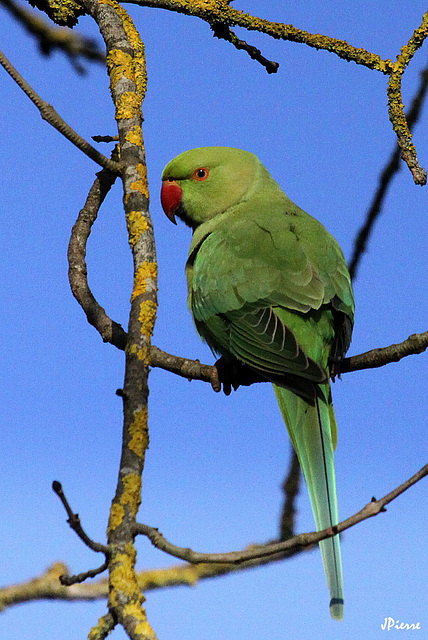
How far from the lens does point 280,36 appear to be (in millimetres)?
3430

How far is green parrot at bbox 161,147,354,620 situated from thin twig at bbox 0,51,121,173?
1099 mm

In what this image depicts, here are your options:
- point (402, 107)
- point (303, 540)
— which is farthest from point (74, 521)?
point (402, 107)

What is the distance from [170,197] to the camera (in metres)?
4.57

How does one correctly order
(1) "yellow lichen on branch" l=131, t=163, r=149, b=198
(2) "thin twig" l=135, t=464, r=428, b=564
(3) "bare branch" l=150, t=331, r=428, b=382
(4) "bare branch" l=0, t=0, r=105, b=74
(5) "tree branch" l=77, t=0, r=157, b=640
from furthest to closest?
(4) "bare branch" l=0, t=0, r=105, b=74, (3) "bare branch" l=150, t=331, r=428, b=382, (1) "yellow lichen on branch" l=131, t=163, r=149, b=198, (5) "tree branch" l=77, t=0, r=157, b=640, (2) "thin twig" l=135, t=464, r=428, b=564

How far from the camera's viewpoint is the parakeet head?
14.5ft

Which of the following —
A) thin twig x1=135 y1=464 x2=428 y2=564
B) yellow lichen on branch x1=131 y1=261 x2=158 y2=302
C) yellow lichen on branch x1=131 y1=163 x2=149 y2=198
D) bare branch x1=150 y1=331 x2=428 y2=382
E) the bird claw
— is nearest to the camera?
thin twig x1=135 y1=464 x2=428 y2=564

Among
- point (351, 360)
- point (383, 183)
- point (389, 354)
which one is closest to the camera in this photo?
point (389, 354)

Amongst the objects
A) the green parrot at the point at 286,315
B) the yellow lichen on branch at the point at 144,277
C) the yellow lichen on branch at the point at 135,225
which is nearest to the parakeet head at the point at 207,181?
the green parrot at the point at 286,315

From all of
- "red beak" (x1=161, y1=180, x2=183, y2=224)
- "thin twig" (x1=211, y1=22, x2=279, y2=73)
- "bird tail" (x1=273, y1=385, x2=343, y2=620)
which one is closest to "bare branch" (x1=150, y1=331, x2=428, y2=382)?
"bird tail" (x1=273, y1=385, x2=343, y2=620)

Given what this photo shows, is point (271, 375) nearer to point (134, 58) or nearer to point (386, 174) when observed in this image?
point (386, 174)

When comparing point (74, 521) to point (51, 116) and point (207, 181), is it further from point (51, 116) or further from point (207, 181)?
point (207, 181)

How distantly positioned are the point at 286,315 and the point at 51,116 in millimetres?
1438

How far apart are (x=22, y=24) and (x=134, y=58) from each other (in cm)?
159

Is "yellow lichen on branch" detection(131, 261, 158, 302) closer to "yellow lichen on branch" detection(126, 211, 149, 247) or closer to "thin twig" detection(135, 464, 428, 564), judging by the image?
"yellow lichen on branch" detection(126, 211, 149, 247)
